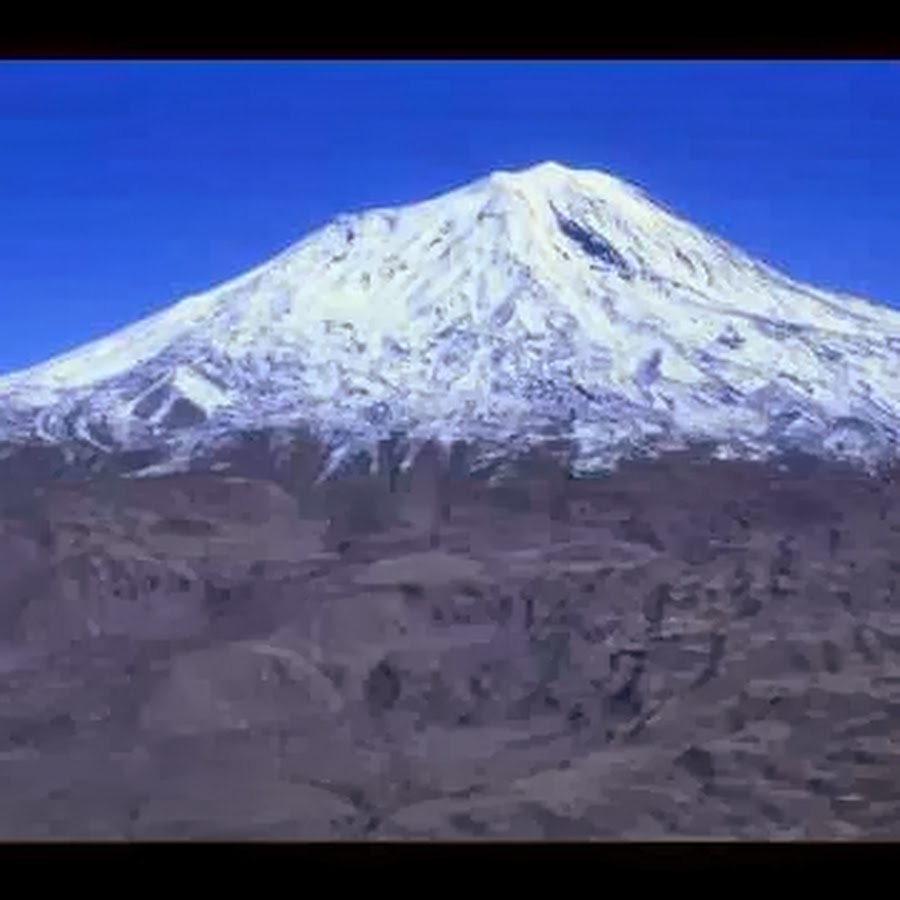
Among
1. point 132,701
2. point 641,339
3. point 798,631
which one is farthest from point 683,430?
point 132,701
